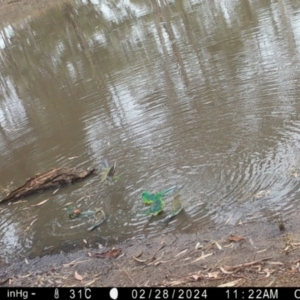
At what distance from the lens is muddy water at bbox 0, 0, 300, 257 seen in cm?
619

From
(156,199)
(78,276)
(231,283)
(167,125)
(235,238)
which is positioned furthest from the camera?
(167,125)

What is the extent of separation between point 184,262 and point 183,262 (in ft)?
0.04

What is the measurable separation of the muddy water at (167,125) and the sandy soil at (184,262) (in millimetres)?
231

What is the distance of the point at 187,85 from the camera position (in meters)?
10.4

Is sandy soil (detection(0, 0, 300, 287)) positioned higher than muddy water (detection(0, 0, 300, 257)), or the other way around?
muddy water (detection(0, 0, 300, 257))

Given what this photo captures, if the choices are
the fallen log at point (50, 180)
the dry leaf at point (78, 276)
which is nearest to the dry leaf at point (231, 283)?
the dry leaf at point (78, 276)

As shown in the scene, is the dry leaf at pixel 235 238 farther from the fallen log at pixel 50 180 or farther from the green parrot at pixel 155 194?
the fallen log at pixel 50 180

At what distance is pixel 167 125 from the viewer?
28.4 ft

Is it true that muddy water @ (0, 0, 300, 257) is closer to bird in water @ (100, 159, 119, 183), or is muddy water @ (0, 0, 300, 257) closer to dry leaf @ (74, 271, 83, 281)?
bird in water @ (100, 159, 119, 183)

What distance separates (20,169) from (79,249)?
3.80m

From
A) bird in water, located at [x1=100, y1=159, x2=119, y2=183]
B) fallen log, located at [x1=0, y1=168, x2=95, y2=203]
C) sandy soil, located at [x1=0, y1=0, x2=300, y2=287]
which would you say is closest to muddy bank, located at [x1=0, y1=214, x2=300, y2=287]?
sandy soil, located at [x1=0, y1=0, x2=300, y2=287]

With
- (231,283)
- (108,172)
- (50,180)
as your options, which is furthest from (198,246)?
(50,180)

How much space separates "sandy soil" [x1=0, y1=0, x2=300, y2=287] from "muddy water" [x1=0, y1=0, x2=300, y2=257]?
0.23m
